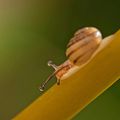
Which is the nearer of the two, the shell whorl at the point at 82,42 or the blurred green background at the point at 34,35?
the shell whorl at the point at 82,42

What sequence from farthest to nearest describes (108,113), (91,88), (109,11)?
(109,11) < (108,113) < (91,88)

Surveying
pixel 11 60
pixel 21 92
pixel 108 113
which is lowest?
pixel 108 113

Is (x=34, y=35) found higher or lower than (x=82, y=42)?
higher

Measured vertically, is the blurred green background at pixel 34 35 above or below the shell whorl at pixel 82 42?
above

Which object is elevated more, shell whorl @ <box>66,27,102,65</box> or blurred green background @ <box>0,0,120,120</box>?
blurred green background @ <box>0,0,120,120</box>

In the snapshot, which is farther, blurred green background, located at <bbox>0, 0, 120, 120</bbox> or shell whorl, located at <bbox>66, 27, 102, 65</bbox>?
blurred green background, located at <bbox>0, 0, 120, 120</bbox>

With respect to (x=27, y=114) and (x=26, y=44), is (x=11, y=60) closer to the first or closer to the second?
(x=26, y=44)

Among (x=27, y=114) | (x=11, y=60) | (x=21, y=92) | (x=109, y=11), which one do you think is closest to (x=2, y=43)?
(x=11, y=60)

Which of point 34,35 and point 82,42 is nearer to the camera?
point 82,42
